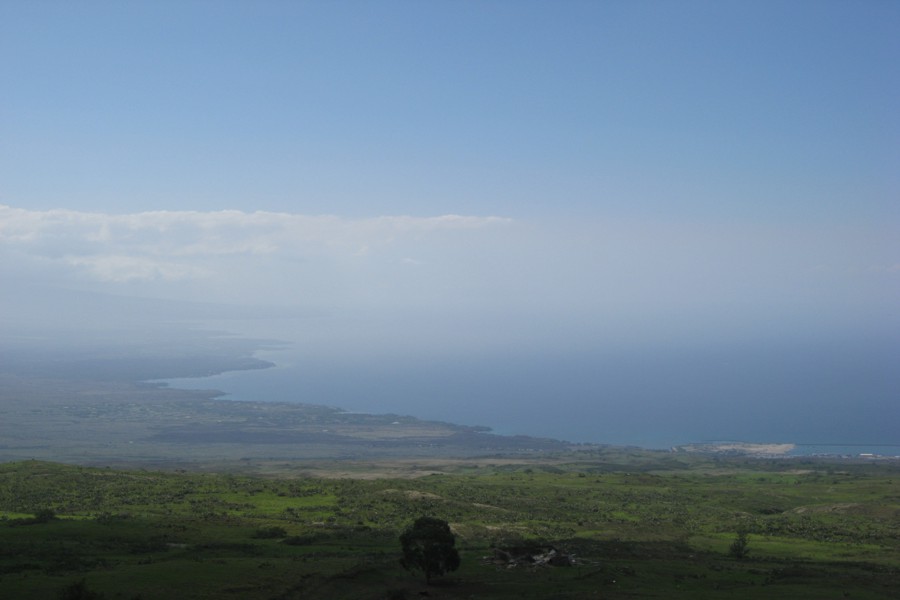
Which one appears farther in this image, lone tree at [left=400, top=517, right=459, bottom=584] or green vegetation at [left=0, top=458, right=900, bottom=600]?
lone tree at [left=400, top=517, right=459, bottom=584]

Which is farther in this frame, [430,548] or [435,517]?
[435,517]

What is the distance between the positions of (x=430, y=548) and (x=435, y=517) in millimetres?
10778

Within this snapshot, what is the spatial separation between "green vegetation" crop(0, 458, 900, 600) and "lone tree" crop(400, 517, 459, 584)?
1042mm

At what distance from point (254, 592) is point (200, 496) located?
37678 millimetres

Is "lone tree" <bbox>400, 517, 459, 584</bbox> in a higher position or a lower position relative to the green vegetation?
higher

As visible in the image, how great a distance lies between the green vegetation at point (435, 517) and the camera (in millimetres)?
31859

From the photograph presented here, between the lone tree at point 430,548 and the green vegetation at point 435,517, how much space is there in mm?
1042

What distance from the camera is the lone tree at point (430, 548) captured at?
105 feet

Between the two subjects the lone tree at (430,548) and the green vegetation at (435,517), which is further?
the lone tree at (430,548)

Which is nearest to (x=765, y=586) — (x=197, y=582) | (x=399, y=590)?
(x=399, y=590)

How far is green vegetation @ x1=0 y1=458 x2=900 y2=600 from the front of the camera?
3186cm

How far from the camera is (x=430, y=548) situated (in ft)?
105

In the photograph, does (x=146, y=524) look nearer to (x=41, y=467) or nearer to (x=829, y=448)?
(x=41, y=467)

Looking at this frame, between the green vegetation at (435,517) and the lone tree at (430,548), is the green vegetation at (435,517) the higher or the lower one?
the lower one
